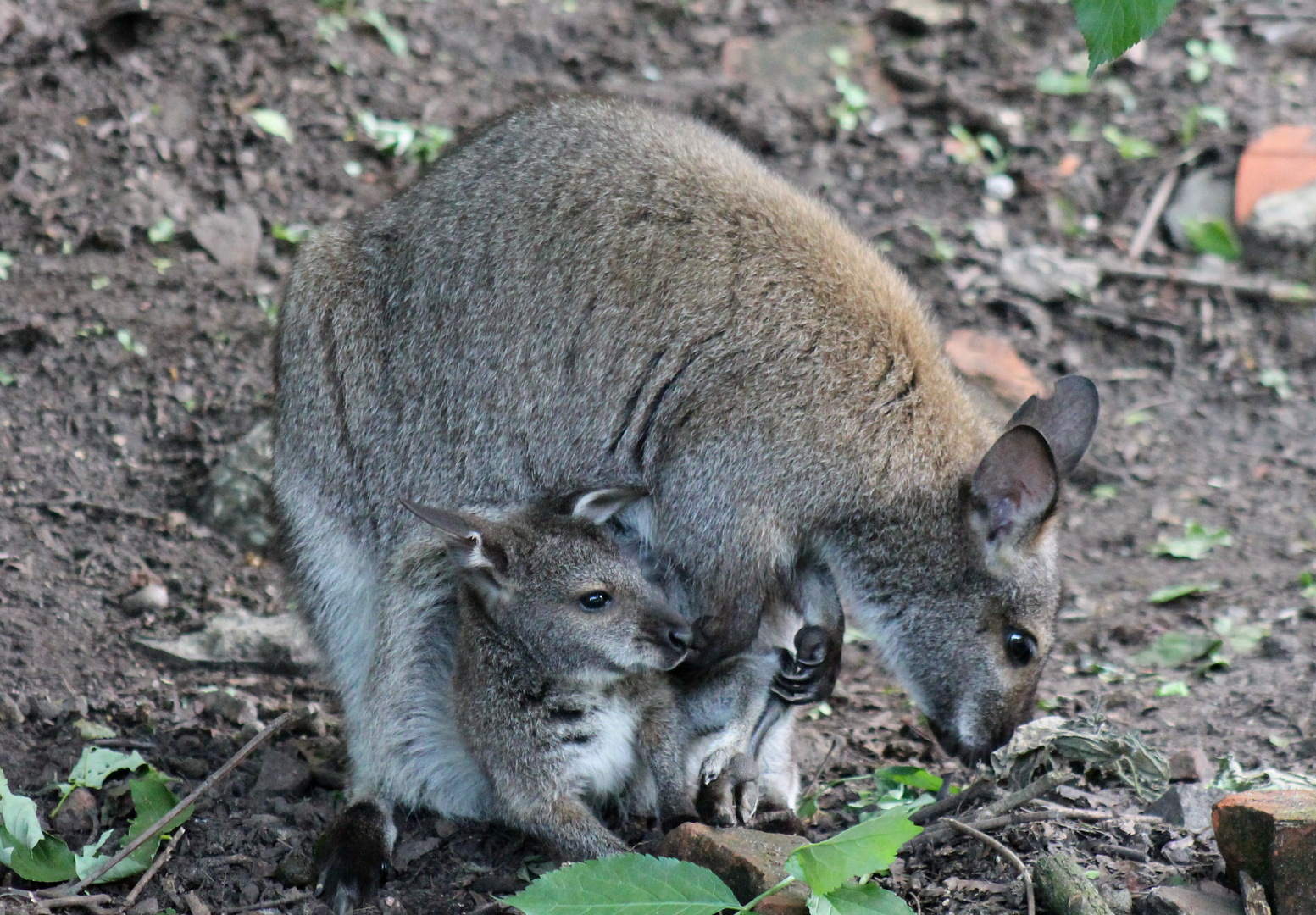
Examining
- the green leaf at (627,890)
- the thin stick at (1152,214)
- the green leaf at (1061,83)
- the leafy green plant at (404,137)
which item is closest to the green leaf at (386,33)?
the leafy green plant at (404,137)

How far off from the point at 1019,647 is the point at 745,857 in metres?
1.47

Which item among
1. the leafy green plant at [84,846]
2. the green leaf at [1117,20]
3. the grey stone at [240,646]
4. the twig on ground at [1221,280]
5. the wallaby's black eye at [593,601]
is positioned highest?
the green leaf at [1117,20]

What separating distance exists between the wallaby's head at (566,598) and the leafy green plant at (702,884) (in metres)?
0.93

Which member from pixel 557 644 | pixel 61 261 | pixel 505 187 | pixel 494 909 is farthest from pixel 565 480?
pixel 61 261

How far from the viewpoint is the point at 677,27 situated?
9.04 meters

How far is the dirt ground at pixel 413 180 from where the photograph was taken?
5.19 metres

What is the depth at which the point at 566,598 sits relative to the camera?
14.8 feet

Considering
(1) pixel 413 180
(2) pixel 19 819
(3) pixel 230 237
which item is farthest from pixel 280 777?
(3) pixel 230 237

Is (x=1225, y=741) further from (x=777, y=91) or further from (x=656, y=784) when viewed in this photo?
(x=777, y=91)

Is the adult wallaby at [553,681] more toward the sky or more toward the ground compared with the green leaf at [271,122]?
more toward the ground

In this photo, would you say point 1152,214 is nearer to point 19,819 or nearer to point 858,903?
point 858,903

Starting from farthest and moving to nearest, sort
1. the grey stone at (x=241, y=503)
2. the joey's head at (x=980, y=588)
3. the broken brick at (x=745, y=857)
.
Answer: the grey stone at (x=241, y=503)
the joey's head at (x=980, y=588)
the broken brick at (x=745, y=857)

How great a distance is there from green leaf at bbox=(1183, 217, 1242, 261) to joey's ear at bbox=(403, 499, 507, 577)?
18.1ft

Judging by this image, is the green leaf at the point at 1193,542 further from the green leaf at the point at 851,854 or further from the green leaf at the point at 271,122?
the green leaf at the point at 271,122
